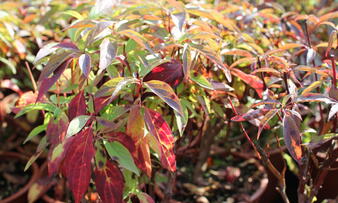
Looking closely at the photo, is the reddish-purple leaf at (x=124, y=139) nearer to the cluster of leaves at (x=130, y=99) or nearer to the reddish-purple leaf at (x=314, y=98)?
the cluster of leaves at (x=130, y=99)

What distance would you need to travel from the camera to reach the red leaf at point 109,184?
86 cm

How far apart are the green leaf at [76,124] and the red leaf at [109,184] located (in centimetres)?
14

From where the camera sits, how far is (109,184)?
2.84 ft

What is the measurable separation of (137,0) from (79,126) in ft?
1.72

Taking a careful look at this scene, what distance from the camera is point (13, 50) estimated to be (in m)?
1.49

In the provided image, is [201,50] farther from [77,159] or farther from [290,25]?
[290,25]

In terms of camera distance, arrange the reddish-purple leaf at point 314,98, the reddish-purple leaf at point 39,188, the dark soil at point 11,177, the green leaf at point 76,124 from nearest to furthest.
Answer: the green leaf at point 76,124, the reddish-purple leaf at point 314,98, the reddish-purple leaf at point 39,188, the dark soil at point 11,177

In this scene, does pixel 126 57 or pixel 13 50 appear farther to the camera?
pixel 13 50

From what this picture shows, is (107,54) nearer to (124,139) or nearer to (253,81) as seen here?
(124,139)

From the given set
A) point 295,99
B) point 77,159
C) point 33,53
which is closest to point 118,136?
point 77,159

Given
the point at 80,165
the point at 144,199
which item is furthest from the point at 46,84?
the point at 144,199

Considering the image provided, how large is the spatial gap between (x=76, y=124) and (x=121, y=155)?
0.12 meters

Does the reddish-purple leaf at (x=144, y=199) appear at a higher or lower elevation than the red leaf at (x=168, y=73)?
A: lower

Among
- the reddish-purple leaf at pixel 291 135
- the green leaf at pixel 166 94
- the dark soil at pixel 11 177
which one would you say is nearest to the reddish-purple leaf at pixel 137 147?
the green leaf at pixel 166 94
